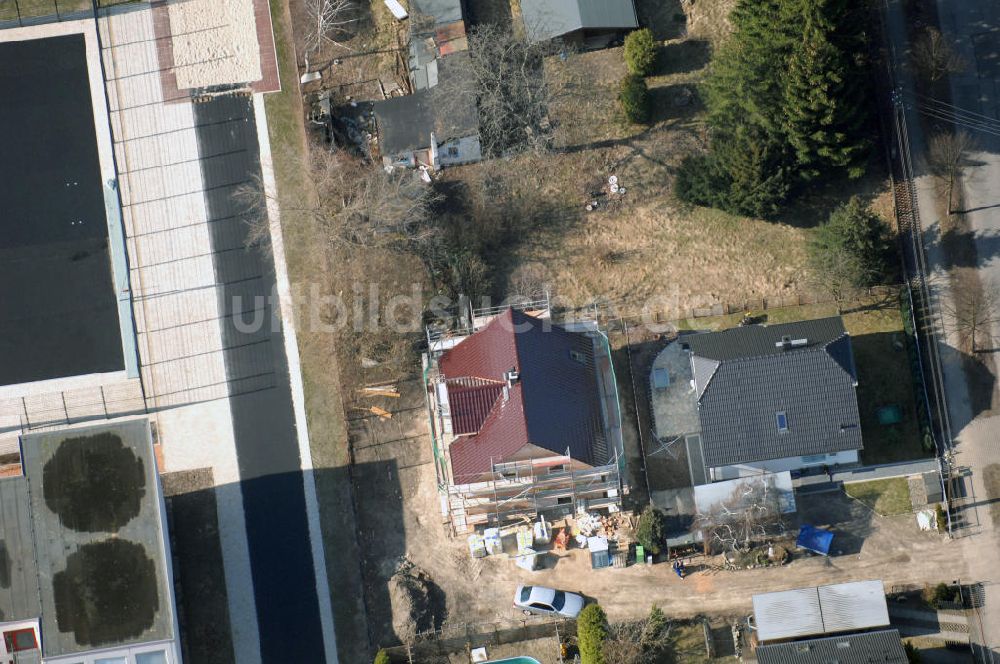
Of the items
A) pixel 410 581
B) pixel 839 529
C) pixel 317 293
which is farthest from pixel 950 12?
pixel 410 581

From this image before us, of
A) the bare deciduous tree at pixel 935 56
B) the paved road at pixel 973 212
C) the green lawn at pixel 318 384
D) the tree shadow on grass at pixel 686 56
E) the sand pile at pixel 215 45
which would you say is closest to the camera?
the paved road at pixel 973 212

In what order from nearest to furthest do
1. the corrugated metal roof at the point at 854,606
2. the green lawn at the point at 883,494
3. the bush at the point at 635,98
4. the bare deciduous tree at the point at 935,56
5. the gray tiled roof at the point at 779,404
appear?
the corrugated metal roof at the point at 854,606
the gray tiled roof at the point at 779,404
the green lawn at the point at 883,494
the bare deciduous tree at the point at 935,56
the bush at the point at 635,98

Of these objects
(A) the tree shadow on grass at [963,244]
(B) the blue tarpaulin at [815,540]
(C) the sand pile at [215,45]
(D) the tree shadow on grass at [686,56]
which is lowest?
(B) the blue tarpaulin at [815,540]

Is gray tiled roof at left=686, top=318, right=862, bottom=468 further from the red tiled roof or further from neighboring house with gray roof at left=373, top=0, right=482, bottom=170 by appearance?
neighboring house with gray roof at left=373, top=0, right=482, bottom=170

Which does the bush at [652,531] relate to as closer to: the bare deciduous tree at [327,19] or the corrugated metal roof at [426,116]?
the corrugated metal roof at [426,116]

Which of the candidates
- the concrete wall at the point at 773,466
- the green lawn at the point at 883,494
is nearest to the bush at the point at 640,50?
the concrete wall at the point at 773,466

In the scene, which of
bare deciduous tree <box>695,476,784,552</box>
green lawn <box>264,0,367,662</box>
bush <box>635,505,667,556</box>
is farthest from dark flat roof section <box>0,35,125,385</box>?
bare deciduous tree <box>695,476,784,552</box>

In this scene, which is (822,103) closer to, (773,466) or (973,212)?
(973,212)
